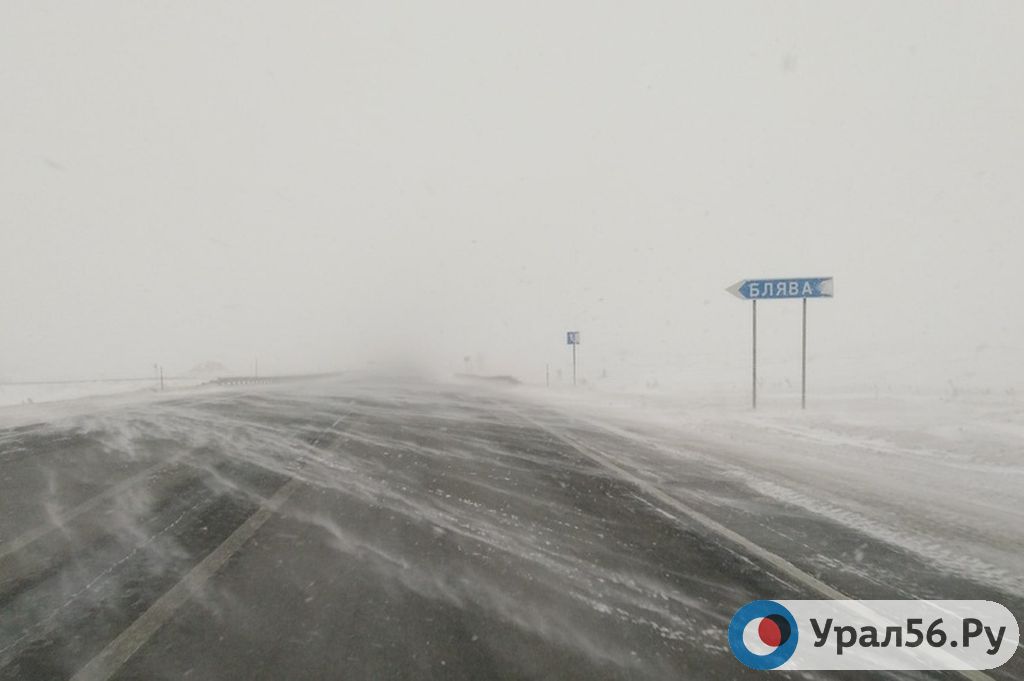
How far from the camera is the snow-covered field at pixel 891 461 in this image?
4.35 meters

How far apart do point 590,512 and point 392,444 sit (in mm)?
4571

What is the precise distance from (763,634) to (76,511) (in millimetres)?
5836

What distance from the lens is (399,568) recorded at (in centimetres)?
352

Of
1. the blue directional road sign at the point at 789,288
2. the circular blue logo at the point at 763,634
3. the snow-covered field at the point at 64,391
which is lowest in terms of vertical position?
the snow-covered field at the point at 64,391

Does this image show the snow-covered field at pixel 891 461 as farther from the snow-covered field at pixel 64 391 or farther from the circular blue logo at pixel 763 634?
the snow-covered field at pixel 64 391

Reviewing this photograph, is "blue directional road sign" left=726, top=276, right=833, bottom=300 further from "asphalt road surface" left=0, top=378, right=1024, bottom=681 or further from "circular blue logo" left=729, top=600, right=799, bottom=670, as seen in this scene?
"circular blue logo" left=729, top=600, right=799, bottom=670

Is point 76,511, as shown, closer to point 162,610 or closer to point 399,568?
point 162,610

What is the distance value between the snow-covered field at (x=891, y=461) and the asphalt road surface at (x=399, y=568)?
52cm

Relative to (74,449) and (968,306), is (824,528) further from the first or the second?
(968,306)

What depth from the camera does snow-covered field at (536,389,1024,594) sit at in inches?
171

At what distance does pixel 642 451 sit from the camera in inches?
320

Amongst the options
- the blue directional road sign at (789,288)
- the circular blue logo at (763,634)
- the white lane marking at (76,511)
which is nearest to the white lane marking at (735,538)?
the circular blue logo at (763,634)

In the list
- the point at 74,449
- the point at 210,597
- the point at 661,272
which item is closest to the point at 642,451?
the point at 210,597

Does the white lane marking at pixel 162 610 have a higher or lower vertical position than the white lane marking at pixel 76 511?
higher
